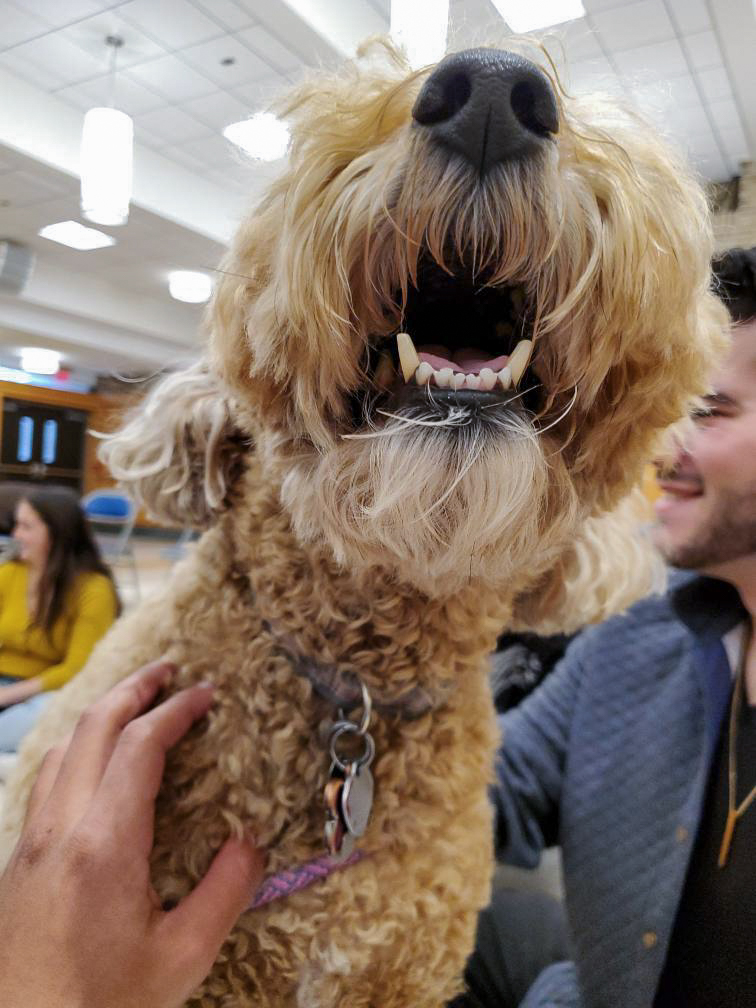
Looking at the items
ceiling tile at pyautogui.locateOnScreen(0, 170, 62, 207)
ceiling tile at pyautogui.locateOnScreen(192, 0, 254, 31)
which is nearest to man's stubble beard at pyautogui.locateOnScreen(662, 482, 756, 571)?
ceiling tile at pyautogui.locateOnScreen(192, 0, 254, 31)

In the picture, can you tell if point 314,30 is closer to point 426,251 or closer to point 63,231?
point 426,251

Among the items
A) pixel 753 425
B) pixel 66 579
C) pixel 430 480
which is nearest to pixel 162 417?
pixel 430 480

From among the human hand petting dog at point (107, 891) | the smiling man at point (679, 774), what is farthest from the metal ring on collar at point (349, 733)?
the smiling man at point (679, 774)

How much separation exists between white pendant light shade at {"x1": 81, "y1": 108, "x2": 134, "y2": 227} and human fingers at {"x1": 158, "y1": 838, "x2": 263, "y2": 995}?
8.86ft

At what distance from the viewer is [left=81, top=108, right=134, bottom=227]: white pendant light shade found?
2.68 m

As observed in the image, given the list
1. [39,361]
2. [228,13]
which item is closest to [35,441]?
[39,361]

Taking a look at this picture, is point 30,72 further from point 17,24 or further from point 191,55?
point 191,55

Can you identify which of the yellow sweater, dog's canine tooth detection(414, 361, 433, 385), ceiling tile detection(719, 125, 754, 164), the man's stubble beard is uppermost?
ceiling tile detection(719, 125, 754, 164)

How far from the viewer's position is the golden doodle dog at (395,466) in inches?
20.8

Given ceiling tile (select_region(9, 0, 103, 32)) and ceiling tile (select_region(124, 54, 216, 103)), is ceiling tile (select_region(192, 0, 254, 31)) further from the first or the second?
ceiling tile (select_region(9, 0, 103, 32))

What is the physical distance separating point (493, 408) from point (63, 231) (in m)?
4.54

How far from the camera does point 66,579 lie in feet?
8.19

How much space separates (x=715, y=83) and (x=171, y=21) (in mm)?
2072

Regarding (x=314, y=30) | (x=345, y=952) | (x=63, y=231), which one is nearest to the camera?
(x=345, y=952)
